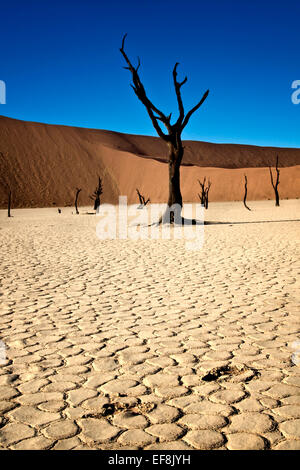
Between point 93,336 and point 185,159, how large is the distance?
308 feet

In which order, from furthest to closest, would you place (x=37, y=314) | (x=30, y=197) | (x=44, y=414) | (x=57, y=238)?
(x=30, y=197), (x=57, y=238), (x=37, y=314), (x=44, y=414)

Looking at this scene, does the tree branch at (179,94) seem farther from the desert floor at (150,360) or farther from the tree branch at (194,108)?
the desert floor at (150,360)

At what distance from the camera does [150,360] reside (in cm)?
359

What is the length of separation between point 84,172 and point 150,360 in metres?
64.1

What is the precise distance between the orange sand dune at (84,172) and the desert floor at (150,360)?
151ft

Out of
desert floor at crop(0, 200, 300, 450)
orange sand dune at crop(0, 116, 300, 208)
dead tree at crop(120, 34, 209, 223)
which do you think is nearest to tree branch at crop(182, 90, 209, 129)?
dead tree at crop(120, 34, 209, 223)

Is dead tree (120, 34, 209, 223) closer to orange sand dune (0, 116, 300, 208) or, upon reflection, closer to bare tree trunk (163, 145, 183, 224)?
bare tree trunk (163, 145, 183, 224)

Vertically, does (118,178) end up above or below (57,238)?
above

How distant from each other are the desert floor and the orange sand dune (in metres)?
46.1

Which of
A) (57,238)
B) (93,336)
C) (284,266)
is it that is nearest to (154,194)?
(57,238)

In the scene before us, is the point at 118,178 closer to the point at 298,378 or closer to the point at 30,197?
the point at 30,197

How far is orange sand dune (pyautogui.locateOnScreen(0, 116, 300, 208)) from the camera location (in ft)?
189

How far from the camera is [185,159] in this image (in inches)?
3775

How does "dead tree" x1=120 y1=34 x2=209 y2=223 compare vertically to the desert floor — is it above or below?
above
